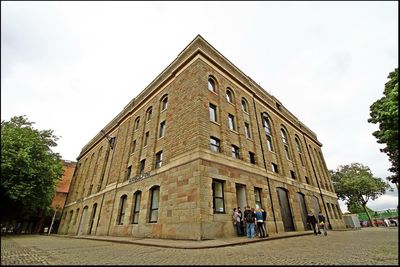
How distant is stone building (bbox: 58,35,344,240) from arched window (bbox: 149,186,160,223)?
0.22 ft

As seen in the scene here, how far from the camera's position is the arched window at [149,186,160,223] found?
14.1 metres

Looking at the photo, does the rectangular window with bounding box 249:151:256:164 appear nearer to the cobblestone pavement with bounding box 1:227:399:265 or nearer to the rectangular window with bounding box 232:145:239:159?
the rectangular window with bounding box 232:145:239:159

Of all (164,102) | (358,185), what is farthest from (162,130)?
(358,185)

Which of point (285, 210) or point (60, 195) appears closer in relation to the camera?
point (285, 210)

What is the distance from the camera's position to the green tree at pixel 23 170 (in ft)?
63.6

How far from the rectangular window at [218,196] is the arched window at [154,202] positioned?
4.05 m

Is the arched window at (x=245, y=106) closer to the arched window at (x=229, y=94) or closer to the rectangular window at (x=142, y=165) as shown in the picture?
the arched window at (x=229, y=94)

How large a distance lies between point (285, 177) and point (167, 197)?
11640 millimetres

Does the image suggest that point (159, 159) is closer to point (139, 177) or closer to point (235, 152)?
point (139, 177)

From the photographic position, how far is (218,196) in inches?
501

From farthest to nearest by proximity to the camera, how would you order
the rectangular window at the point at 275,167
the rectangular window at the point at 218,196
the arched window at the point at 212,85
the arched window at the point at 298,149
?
the arched window at the point at 298,149 < the rectangular window at the point at 275,167 < the arched window at the point at 212,85 < the rectangular window at the point at 218,196

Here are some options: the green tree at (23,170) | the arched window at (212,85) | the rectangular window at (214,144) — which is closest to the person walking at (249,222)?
the rectangular window at (214,144)

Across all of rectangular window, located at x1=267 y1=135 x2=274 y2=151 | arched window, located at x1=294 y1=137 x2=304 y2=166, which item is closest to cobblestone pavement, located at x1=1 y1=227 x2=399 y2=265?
rectangular window, located at x1=267 y1=135 x2=274 y2=151

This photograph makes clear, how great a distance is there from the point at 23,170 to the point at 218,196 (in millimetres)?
19030
